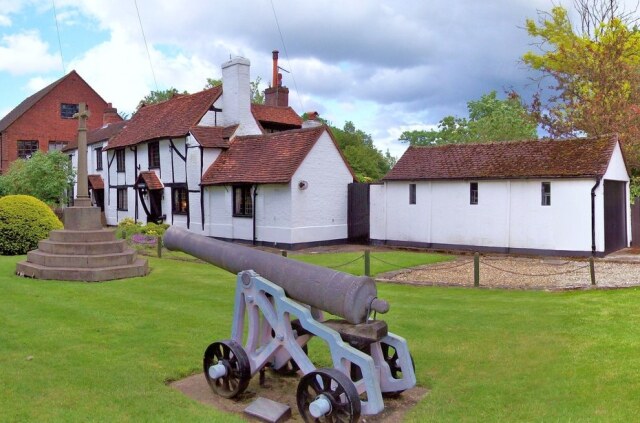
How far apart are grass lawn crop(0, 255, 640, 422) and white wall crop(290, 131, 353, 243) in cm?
1071

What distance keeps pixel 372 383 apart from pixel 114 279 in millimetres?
10125

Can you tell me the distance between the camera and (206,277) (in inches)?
572

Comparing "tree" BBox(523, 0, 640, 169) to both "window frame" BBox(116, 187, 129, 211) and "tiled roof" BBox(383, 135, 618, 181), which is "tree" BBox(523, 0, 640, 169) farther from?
"window frame" BBox(116, 187, 129, 211)

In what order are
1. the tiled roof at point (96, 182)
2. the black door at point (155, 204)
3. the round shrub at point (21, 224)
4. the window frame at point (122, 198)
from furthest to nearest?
the tiled roof at point (96, 182)
the window frame at point (122, 198)
the black door at point (155, 204)
the round shrub at point (21, 224)

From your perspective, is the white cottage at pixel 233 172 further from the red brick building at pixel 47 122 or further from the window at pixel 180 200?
the red brick building at pixel 47 122

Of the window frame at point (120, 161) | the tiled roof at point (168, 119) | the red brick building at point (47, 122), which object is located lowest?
the window frame at point (120, 161)

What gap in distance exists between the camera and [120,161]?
32.3 metres

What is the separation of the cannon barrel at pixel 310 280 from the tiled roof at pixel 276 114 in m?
25.0

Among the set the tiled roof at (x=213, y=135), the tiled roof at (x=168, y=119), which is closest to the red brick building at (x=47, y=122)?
the tiled roof at (x=168, y=119)

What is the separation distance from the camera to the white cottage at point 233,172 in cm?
2341

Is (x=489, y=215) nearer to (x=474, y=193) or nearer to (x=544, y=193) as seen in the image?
(x=474, y=193)

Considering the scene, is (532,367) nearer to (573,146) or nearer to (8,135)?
(573,146)

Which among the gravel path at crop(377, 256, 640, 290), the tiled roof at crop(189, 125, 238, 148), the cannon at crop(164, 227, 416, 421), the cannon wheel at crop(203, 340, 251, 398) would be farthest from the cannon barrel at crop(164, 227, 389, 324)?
the tiled roof at crop(189, 125, 238, 148)

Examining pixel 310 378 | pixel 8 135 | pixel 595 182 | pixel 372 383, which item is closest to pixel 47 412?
pixel 310 378
